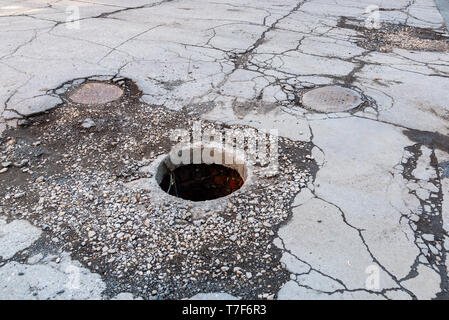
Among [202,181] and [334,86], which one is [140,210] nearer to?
[202,181]

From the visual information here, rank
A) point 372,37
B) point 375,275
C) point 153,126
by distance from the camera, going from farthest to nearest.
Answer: point 372,37, point 153,126, point 375,275

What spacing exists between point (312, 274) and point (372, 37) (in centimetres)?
537

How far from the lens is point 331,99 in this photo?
4160 mm

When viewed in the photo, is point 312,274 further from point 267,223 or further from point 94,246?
point 94,246

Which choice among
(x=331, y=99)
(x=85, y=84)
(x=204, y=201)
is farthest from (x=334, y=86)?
(x=85, y=84)

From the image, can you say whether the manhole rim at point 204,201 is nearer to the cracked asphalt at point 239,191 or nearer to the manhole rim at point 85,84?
the cracked asphalt at point 239,191

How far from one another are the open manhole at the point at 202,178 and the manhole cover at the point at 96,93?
150cm

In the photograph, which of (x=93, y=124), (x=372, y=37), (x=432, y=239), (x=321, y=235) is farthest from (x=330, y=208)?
(x=372, y=37)

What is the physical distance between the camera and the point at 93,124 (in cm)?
365

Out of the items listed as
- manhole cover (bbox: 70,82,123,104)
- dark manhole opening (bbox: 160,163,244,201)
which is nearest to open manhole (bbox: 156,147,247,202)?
dark manhole opening (bbox: 160,163,244,201)

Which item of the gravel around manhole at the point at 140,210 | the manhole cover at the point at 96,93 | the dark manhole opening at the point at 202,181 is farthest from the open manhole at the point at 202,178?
the manhole cover at the point at 96,93

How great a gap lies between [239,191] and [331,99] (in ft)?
6.77

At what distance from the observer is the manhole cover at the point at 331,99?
401 cm

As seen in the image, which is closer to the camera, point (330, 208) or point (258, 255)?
point (258, 255)
